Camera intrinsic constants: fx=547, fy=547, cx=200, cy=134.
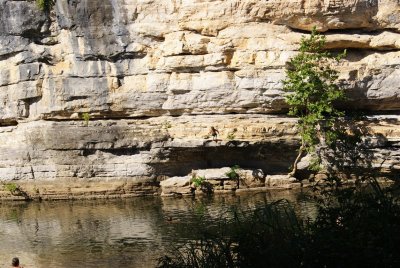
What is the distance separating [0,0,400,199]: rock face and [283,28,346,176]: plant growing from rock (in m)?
0.67

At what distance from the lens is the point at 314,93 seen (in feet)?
65.3

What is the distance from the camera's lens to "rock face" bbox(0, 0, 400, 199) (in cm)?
Result: 2058

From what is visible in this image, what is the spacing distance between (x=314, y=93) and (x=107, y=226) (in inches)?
351

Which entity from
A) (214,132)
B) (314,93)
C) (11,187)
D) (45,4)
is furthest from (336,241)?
(45,4)

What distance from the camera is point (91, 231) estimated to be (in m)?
15.6

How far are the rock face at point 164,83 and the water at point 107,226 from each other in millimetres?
1940

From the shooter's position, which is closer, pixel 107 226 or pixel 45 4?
pixel 107 226

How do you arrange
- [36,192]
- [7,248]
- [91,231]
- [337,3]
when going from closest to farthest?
[7,248]
[91,231]
[337,3]
[36,192]

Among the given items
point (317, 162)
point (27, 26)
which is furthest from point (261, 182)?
point (27, 26)

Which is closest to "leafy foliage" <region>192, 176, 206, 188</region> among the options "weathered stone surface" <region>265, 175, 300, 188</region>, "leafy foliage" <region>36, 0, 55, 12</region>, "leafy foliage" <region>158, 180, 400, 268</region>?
"weathered stone surface" <region>265, 175, 300, 188</region>

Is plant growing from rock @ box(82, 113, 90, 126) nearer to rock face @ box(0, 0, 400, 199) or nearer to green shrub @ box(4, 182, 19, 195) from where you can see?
rock face @ box(0, 0, 400, 199)

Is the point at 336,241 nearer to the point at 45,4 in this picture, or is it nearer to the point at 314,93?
the point at 314,93

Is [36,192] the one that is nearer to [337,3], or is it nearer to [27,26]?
[27,26]

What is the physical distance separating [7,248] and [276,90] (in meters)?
11.2
